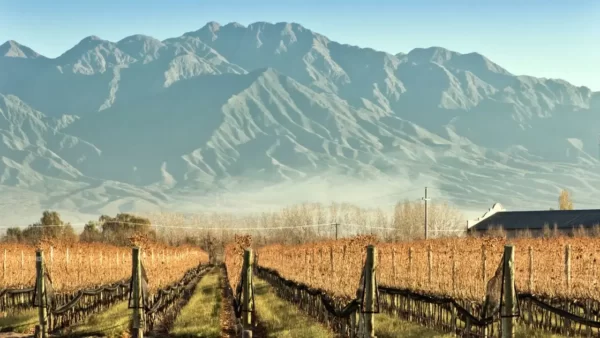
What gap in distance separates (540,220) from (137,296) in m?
78.5

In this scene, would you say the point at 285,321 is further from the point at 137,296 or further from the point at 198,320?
the point at 137,296

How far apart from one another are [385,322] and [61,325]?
9255mm

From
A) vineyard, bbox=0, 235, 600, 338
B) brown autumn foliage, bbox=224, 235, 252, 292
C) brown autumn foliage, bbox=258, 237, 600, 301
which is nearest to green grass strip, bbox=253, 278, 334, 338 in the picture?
vineyard, bbox=0, 235, 600, 338

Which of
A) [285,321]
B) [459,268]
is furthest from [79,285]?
[459,268]

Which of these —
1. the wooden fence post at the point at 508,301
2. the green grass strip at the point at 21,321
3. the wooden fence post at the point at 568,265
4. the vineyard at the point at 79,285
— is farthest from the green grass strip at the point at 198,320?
the wooden fence post at the point at 568,265


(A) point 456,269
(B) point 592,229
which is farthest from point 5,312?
(B) point 592,229

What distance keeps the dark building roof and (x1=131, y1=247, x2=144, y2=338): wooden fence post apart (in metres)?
74.5

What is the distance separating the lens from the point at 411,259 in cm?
3806

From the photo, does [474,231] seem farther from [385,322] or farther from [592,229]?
[385,322]

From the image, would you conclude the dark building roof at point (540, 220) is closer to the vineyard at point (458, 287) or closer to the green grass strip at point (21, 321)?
the vineyard at point (458, 287)

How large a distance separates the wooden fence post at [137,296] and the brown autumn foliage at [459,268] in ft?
18.7

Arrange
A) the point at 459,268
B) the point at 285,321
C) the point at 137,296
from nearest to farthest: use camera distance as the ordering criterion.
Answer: the point at 137,296, the point at 285,321, the point at 459,268

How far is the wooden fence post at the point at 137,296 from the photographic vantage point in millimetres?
20531

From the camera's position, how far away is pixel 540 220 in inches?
3723
